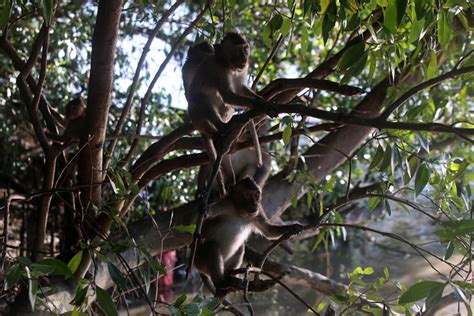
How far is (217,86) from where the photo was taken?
2434mm

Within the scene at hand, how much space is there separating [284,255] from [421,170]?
5.47 metres

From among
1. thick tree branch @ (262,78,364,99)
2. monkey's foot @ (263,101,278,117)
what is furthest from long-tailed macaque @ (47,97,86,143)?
monkey's foot @ (263,101,278,117)

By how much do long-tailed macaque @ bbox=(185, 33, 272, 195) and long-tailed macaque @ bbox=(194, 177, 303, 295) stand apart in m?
0.35

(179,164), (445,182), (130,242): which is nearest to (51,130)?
(179,164)

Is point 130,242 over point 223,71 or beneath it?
beneath

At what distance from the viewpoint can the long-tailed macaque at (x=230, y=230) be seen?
252cm

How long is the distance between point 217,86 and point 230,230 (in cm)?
71

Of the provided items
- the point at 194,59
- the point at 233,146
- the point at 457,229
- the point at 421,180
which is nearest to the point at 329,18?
the point at 421,180

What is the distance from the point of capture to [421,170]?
1507 mm

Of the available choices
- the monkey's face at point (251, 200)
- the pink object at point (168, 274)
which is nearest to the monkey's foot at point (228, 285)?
the monkey's face at point (251, 200)

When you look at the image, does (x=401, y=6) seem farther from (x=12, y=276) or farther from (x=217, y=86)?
Result: (x=217, y=86)

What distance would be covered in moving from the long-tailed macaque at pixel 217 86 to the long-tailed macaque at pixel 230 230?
35cm

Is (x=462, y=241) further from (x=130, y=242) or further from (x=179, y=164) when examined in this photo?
(x=179, y=164)

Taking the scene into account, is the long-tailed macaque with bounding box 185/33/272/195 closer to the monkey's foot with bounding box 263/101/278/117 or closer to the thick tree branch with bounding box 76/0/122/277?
the thick tree branch with bounding box 76/0/122/277
